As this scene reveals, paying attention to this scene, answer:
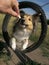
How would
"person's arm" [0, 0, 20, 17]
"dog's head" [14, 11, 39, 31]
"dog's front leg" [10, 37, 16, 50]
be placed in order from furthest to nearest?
"dog's front leg" [10, 37, 16, 50] < "dog's head" [14, 11, 39, 31] < "person's arm" [0, 0, 20, 17]

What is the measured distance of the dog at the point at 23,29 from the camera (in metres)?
4.81

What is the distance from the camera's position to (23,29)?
17.3 feet

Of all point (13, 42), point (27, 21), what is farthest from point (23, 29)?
point (13, 42)

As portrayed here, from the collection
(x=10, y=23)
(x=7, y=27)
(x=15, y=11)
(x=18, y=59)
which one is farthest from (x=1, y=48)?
(x=15, y=11)

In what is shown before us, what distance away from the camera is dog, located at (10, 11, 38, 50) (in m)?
4.81

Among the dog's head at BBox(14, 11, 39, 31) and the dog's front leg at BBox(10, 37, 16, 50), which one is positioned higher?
the dog's head at BBox(14, 11, 39, 31)

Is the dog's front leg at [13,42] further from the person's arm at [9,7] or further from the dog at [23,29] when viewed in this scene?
the person's arm at [9,7]

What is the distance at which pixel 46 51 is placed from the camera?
7859 millimetres

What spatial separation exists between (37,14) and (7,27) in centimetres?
132

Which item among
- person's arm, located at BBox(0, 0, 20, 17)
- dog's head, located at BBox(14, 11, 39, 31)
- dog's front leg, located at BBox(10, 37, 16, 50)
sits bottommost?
dog's front leg, located at BBox(10, 37, 16, 50)

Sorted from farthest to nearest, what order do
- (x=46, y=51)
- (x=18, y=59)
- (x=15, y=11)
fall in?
(x=46, y=51) < (x=18, y=59) < (x=15, y=11)

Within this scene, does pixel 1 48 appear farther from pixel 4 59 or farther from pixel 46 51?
pixel 46 51

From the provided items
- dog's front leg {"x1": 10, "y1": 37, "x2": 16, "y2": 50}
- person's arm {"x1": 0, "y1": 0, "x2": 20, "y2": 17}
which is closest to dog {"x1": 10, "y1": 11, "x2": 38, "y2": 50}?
dog's front leg {"x1": 10, "y1": 37, "x2": 16, "y2": 50}

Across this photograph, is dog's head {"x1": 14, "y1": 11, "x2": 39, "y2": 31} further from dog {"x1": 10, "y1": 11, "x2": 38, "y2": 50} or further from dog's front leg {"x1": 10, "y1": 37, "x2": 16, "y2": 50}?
dog's front leg {"x1": 10, "y1": 37, "x2": 16, "y2": 50}
